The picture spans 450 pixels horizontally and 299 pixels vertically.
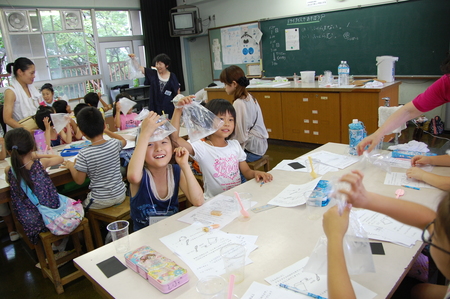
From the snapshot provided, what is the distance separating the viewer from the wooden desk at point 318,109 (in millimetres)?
4320

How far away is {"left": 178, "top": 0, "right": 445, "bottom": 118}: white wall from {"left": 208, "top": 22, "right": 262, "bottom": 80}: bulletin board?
0.17 m

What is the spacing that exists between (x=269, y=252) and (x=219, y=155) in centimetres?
95

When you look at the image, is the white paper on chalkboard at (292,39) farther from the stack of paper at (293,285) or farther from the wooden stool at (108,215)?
the stack of paper at (293,285)

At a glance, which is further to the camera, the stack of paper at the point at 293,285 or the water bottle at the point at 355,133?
the water bottle at the point at 355,133

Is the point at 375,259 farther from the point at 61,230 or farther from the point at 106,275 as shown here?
the point at 61,230

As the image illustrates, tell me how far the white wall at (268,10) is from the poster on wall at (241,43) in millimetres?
185

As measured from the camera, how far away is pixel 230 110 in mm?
2244

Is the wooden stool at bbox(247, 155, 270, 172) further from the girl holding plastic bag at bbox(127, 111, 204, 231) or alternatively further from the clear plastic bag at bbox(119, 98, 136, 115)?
the clear plastic bag at bbox(119, 98, 136, 115)

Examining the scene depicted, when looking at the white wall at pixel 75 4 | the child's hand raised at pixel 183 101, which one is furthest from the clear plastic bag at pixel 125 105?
the white wall at pixel 75 4

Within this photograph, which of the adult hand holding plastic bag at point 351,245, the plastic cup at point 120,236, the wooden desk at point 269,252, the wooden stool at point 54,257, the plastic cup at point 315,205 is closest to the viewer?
the adult hand holding plastic bag at point 351,245

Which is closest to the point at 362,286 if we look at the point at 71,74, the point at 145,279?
the point at 145,279

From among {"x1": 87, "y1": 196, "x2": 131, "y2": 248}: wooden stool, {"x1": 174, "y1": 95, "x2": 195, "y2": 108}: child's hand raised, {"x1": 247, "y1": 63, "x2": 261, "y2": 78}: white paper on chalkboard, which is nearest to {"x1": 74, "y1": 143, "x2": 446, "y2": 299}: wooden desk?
{"x1": 174, "y1": 95, "x2": 195, "y2": 108}: child's hand raised

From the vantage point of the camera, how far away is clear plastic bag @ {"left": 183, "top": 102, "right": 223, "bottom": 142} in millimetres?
2059

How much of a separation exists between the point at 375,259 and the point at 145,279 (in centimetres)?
80
